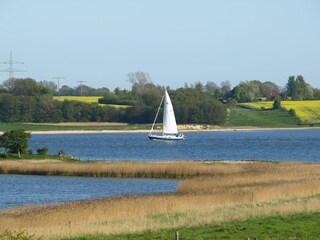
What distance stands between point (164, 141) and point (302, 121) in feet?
212

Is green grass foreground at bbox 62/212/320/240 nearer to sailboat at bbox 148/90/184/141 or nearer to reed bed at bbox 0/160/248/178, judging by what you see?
reed bed at bbox 0/160/248/178

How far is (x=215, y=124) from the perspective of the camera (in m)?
196

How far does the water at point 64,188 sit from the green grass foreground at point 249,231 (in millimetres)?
19196

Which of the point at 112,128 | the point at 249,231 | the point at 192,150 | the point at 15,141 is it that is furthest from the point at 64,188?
the point at 112,128

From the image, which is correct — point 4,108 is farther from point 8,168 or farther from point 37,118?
point 8,168

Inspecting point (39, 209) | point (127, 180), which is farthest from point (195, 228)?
point (127, 180)

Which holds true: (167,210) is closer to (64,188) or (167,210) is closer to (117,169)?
(64,188)

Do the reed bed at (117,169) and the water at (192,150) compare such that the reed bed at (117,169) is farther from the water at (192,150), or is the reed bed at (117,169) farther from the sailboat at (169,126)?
the sailboat at (169,126)

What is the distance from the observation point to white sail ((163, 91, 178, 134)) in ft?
416

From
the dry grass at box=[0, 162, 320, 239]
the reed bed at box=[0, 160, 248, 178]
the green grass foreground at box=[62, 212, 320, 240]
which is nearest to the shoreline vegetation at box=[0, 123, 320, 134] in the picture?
the reed bed at box=[0, 160, 248, 178]

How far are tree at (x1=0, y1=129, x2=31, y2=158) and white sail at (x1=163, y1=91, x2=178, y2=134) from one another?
50.6 meters

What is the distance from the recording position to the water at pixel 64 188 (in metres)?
50.2

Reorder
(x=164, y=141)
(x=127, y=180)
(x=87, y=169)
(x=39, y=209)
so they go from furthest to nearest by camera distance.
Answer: (x=164, y=141) < (x=87, y=169) < (x=127, y=180) < (x=39, y=209)

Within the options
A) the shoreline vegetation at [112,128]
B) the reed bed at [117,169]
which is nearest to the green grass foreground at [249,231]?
the reed bed at [117,169]
